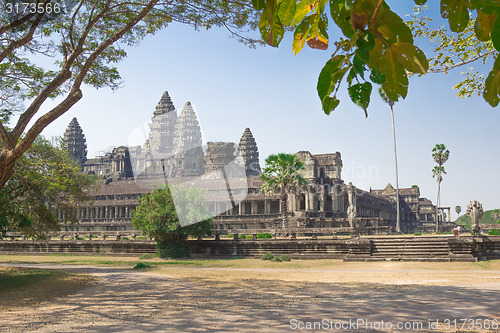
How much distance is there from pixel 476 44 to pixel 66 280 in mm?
14894

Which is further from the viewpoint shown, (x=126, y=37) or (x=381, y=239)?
(x=381, y=239)

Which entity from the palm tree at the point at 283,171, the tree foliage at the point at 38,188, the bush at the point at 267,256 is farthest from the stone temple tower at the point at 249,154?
the tree foliage at the point at 38,188

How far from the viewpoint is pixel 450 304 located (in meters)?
9.45

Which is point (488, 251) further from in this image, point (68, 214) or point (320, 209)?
point (320, 209)

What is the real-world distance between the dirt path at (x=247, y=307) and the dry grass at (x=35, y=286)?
73 centimetres

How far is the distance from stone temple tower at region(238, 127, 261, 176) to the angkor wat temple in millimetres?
182

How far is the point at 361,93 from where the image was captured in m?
1.94

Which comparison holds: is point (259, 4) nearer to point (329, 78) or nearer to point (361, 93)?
point (329, 78)

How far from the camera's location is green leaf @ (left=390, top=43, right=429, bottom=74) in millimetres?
1802

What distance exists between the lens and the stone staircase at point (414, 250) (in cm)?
2136

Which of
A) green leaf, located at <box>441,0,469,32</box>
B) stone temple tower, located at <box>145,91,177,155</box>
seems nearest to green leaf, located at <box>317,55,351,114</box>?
green leaf, located at <box>441,0,469,32</box>

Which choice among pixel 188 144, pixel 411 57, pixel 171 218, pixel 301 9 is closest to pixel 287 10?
pixel 301 9

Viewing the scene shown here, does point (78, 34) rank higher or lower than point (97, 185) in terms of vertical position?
higher

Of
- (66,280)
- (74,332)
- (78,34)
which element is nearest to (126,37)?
(78,34)
